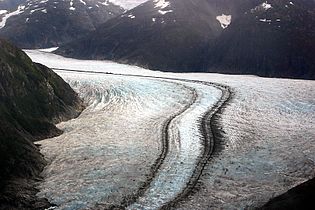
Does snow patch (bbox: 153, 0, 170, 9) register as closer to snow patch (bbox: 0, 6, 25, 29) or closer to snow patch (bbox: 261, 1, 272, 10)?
snow patch (bbox: 261, 1, 272, 10)

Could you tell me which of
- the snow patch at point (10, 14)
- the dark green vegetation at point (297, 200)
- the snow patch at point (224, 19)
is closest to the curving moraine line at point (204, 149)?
the dark green vegetation at point (297, 200)

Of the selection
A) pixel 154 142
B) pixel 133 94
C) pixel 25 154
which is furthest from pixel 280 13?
pixel 25 154

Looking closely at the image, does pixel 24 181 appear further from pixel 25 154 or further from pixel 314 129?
pixel 314 129

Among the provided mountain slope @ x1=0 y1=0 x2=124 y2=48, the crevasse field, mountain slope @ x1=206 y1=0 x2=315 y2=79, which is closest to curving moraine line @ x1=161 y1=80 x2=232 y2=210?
the crevasse field

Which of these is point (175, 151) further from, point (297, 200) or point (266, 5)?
point (266, 5)

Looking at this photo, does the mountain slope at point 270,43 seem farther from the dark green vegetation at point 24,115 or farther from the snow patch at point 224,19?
the dark green vegetation at point 24,115
